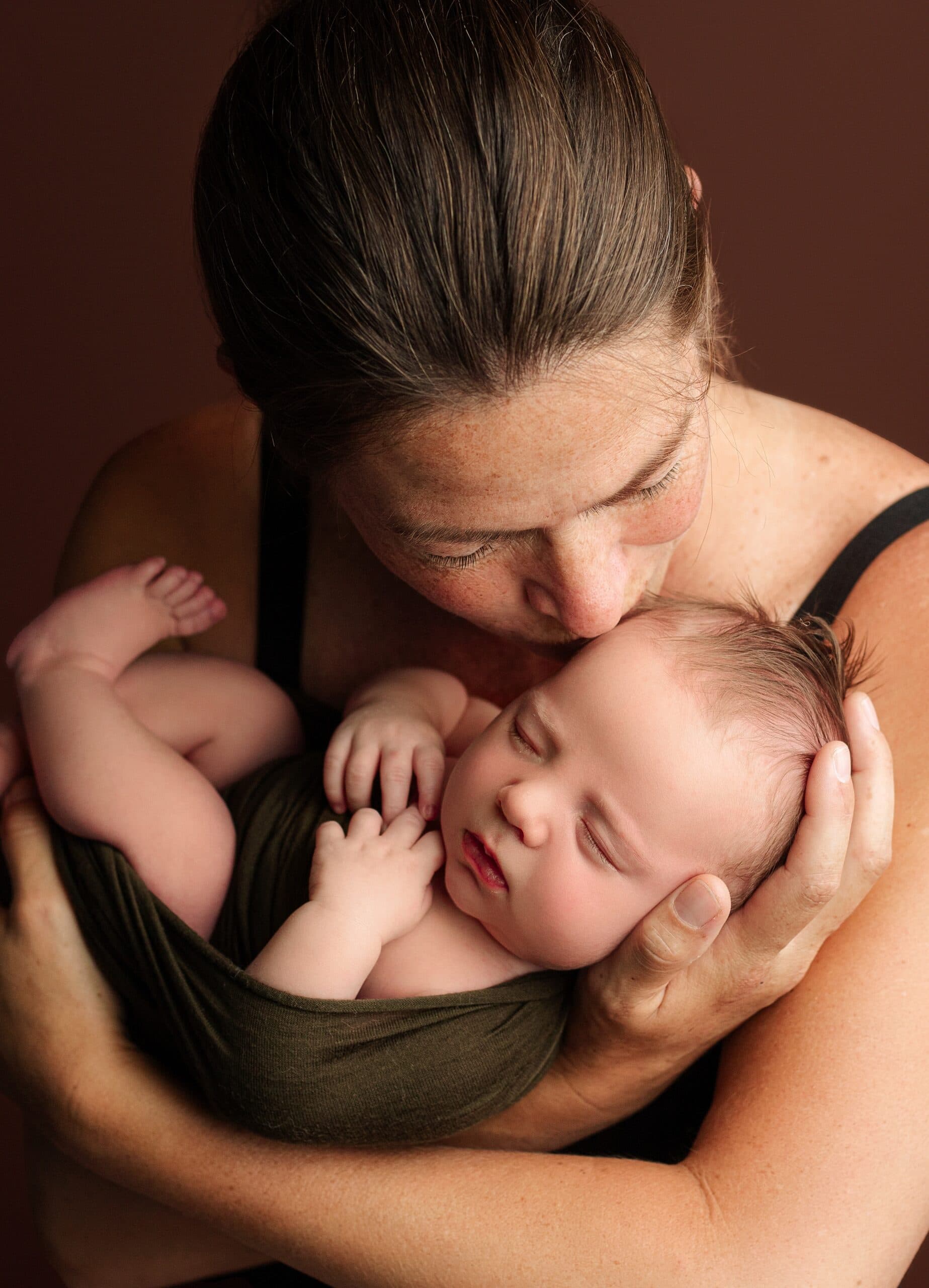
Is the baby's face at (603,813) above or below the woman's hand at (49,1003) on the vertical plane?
above

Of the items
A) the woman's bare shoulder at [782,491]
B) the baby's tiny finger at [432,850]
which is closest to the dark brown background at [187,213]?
the woman's bare shoulder at [782,491]

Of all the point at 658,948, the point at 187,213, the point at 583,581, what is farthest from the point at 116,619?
the point at 187,213

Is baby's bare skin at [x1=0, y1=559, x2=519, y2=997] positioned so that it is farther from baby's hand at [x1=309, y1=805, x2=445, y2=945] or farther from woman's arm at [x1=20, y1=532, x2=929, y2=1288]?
woman's arm at [x1=20, y1=532, x2=929, y2=1288]

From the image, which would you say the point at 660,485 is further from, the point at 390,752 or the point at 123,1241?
the point at 123,1241

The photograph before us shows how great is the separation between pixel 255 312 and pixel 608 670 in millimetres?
391

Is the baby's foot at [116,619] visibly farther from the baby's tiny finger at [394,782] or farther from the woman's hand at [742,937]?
the woman's hand at [742,937]

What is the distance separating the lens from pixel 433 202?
28.6 inches

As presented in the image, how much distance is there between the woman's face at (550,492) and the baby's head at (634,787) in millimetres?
68

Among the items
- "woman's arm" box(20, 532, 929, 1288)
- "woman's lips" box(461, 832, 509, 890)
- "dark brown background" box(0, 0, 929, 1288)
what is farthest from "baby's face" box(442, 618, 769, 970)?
"dark brown background" box(0, 0, 929, 1288)

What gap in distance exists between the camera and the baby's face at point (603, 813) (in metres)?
0.92

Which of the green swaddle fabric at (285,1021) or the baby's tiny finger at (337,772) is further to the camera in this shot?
the baby's tiny finger at (337,772)

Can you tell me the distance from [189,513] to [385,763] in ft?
1.32

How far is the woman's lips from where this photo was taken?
3.11 ft

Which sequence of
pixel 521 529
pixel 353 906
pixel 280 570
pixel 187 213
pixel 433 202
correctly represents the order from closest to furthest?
pixel 433 202 < pixel 521 529 < pixel 353 906 < pixel 280 570 < pixel 187 213
